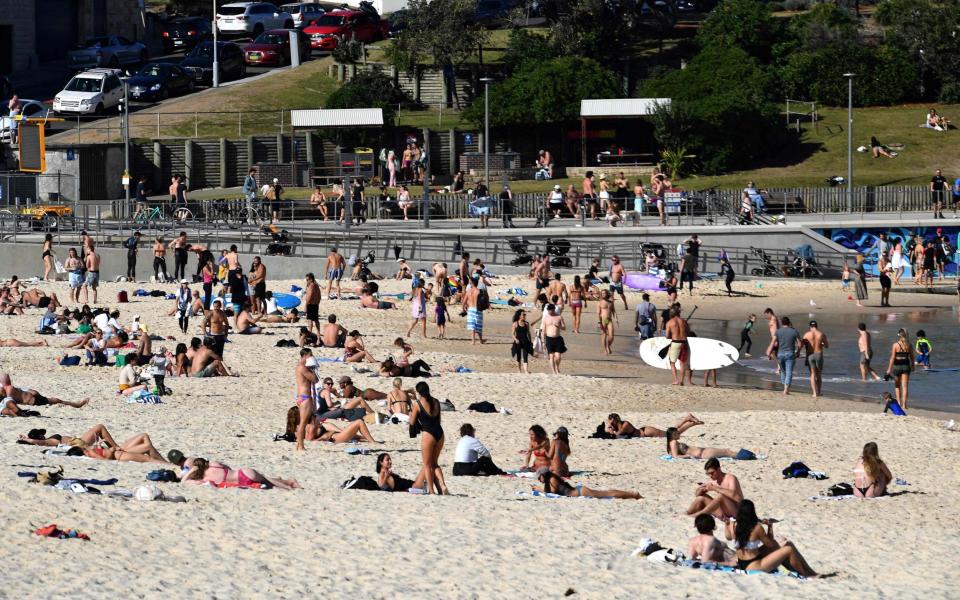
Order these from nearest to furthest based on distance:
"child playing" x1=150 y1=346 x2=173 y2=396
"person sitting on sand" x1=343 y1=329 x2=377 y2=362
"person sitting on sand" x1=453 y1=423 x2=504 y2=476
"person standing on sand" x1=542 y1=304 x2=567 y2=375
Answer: "person sitting on sand" x1=453 y1=423 x2=504 y2=476 → "child playing" x1=150 y1=346 x2=173 y2=396 → "person standing on sand" x1=542 y1=304 x2=567 y2=375 → "person sitting on sand" x1=343 y1=329 x2=377 y2=362

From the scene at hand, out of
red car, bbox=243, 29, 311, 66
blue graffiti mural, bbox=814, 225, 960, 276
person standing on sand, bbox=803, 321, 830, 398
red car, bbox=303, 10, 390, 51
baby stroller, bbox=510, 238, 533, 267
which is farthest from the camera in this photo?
red car, bbox=303, 10, 390, 51

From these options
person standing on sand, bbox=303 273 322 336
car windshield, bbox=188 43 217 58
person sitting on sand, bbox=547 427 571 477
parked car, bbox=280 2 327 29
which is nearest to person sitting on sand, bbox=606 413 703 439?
person sitting on sand, bbox=547 427 571 477

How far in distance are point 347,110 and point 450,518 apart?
35.5 m

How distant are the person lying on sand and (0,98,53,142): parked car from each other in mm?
33987

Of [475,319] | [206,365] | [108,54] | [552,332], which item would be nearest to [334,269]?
[475,319]

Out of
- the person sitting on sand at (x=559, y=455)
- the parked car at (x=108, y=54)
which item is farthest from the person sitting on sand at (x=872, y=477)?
the parked car at (x=108, y=54)

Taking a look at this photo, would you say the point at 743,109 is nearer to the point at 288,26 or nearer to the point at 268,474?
the point at 288,26

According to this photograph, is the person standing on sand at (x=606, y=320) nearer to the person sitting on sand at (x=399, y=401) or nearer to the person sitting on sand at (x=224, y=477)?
the person sitting on sand at (x=399, y=401)

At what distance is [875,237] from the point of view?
4184 cm

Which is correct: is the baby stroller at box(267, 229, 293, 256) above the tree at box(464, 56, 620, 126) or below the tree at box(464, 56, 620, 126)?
below

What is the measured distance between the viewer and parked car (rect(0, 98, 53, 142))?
48.6 m

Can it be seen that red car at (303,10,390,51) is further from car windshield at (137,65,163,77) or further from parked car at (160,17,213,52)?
car windshield at (137,65,163,77)

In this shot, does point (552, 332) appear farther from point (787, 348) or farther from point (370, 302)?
point (370, 302)

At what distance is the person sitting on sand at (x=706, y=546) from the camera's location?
13.8 meters
